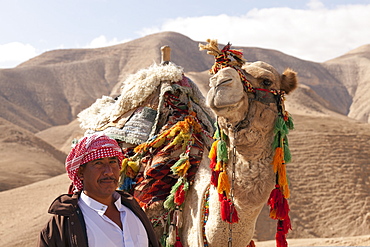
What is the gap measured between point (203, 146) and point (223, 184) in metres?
1.21

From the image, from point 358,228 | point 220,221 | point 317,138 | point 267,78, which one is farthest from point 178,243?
point 317,138

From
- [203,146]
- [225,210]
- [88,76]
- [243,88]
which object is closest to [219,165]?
[225,210]

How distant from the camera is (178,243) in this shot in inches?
143

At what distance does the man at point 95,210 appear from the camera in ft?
7.70

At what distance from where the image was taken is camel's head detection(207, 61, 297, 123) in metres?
2.76

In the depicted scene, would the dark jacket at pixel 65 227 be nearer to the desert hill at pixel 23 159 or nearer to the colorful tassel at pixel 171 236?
the colorful tassel at pixel 171 236

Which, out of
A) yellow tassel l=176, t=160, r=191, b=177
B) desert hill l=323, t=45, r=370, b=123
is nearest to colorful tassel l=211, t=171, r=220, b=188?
yellow tassel l=176, t=160, r=191, b=177

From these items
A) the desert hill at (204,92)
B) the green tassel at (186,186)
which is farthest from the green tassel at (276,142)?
the desert hill at (204,92)

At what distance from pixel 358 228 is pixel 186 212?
416 inches

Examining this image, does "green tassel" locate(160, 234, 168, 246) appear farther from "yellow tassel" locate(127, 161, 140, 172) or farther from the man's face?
the man's face

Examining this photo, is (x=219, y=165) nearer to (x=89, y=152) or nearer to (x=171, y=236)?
(x=171, y=236)

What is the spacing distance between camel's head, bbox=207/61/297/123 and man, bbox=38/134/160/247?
2.24 feet

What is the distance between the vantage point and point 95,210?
2482mm

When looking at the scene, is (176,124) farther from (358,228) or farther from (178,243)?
(358,228)
